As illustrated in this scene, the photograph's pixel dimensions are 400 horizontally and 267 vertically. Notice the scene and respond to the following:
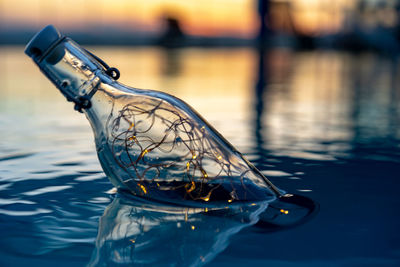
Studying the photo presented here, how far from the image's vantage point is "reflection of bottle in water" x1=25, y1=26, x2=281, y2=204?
126 centimetres

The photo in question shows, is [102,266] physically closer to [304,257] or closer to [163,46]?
[304,257]

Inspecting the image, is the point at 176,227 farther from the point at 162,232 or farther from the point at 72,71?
the point at 72,71

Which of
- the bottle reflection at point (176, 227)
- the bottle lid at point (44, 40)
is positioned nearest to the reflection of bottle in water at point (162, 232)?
the bottle reflection at point (176, 227)

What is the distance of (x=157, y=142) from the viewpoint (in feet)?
4.12

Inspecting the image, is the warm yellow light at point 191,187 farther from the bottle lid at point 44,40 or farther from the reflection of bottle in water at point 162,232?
the bottle lid at point 44,40

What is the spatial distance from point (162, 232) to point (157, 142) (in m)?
0.25

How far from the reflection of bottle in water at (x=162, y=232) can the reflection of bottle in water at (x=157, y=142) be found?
51 mm

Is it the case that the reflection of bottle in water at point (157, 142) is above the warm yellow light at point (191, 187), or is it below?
above

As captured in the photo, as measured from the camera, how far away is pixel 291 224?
A: 1146mm

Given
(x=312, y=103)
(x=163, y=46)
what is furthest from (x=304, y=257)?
(x=163, y=46)

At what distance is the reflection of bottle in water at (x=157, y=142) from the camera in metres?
1.26

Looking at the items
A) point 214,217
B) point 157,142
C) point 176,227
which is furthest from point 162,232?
point 157,142

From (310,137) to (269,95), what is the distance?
2565 millimetres

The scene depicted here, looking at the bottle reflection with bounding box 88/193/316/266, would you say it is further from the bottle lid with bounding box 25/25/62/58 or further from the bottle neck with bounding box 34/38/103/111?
the bottle lid with bounding box 25/25/62/58
